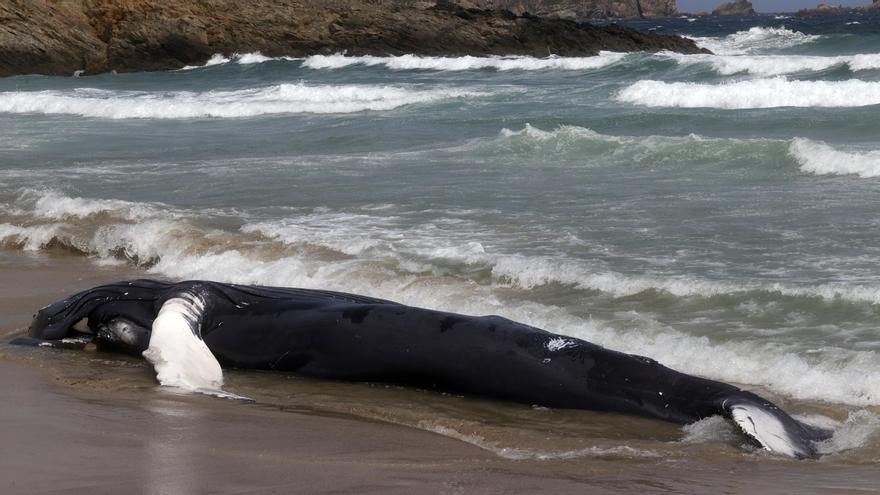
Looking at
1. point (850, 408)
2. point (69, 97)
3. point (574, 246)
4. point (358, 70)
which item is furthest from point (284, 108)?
point (850, 408)

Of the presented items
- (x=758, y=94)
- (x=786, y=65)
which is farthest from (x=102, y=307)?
(x=786, y=65)

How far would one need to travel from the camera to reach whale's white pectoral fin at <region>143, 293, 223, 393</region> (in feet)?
18.2

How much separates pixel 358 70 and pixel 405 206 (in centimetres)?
2823

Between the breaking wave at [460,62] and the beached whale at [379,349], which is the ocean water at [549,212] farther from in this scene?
the breaking wave at [460,62]

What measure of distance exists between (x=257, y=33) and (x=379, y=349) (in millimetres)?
39811

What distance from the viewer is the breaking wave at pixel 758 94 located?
22.9m

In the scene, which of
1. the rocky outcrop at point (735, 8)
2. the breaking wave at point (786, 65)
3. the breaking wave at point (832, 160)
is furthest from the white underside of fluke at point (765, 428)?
the rocky outcrop at point (735, 8)

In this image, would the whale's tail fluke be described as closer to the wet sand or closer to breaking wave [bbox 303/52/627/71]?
the wet sand

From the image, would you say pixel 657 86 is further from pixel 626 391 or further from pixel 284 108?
pixel 626 391

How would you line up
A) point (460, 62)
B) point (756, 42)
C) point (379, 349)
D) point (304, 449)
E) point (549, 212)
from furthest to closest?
point (756, 42), point (460, 62), point (549, 212), point (379, 349), point (304, 449)

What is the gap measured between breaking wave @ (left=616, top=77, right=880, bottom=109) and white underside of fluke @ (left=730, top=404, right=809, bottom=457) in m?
18.9

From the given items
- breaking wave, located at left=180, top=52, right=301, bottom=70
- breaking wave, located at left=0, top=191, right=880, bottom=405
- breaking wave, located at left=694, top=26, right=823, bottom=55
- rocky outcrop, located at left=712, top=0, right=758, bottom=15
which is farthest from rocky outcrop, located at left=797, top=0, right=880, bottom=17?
breaking wave, located at left=0, top=191, right=880, bottom=405

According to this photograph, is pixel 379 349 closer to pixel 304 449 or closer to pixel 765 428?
pixel 304 449

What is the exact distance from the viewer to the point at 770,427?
461 centimetres
